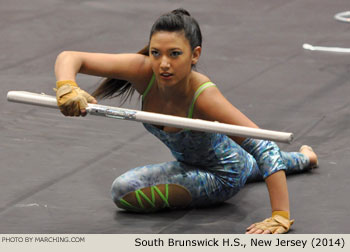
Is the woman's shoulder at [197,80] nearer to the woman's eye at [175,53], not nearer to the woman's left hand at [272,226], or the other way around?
the woman's eye at [175,53]

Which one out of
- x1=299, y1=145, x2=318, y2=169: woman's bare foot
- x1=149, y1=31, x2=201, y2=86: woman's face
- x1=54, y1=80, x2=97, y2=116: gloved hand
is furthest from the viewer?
x1=299, y1=145, x2=318, y2=169: woman's bare foot

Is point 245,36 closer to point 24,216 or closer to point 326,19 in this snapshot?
point 326,19

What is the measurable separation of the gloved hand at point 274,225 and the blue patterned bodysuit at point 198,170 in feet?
0.89

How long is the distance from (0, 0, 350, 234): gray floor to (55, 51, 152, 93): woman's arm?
1.81ft

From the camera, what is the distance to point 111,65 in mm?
3529

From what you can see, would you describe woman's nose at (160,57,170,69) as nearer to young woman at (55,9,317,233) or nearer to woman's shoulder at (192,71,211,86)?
young woman at (55,9,317,233)

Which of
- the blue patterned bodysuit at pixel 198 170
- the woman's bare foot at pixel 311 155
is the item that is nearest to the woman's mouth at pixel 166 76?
the blue patterned bodysuit at pixel 198 170

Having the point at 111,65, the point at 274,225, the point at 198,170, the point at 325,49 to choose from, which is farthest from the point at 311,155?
the point at 325,49

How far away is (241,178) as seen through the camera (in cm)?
371

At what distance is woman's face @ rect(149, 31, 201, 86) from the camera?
338cm

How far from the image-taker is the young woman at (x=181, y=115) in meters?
3.39

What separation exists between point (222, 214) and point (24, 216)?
31.1 inches

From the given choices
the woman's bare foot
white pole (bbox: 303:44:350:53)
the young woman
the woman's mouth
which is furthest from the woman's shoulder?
white pole (bbox: 303:44:350:53)

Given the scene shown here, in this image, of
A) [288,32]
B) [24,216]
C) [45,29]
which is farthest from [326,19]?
[24,216]
